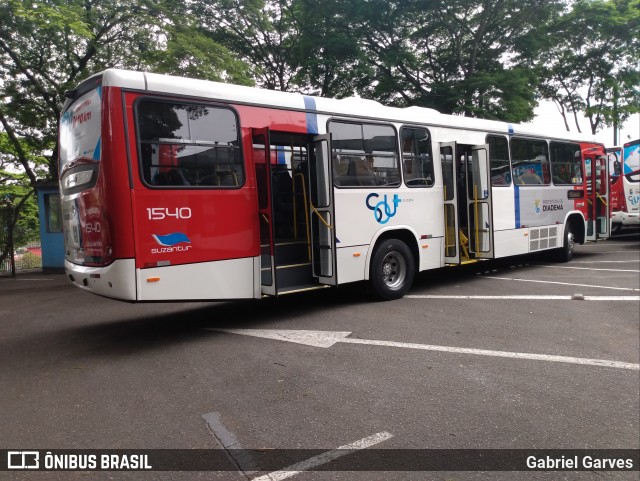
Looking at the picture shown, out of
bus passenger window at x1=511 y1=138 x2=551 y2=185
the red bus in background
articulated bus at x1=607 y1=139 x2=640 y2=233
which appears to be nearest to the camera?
bus passenger window at x1=511 y1=138 x2=551 y2=185

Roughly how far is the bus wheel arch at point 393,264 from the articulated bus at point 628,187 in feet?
38.9

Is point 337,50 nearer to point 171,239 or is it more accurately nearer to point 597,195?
point 597,195

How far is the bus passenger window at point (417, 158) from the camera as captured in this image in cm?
802

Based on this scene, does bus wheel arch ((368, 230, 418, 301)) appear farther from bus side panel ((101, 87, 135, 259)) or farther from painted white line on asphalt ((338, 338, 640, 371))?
bus side panel ((101, 87, 135, 259))

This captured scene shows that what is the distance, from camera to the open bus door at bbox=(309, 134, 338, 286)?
6.70 metres

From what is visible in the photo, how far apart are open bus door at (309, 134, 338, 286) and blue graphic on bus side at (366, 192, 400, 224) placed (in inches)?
35.5

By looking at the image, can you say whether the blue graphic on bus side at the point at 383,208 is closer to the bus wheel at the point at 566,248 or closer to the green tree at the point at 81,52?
the bus wheel at the point at 566,248

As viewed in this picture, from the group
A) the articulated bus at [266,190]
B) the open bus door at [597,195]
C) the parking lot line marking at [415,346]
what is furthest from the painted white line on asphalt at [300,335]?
the open bus door at [597,195]

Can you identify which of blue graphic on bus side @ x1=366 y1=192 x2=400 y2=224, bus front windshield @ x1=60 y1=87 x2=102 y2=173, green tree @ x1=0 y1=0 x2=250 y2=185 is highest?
green tree @ x1=0 y1=0 x2=250 y2=185

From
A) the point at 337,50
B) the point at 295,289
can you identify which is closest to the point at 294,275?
the point at 295,289

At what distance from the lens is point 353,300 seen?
7.96 meters

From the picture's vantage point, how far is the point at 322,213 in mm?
6805

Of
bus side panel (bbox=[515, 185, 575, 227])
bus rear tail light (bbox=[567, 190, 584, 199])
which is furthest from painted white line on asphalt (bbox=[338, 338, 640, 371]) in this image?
bus rear tail light (bbox=[567, 190, 584, 199])

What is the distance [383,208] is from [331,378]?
3738 millimetres
